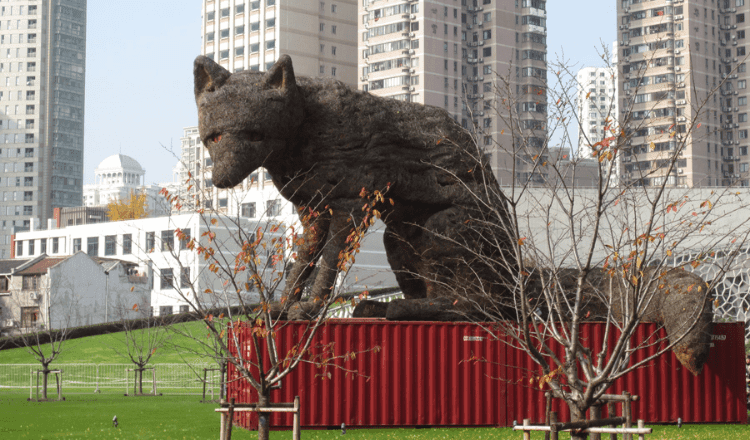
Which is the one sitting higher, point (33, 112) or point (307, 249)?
point (33, 112)

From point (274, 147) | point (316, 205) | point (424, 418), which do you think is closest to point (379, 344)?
point (424, 418)

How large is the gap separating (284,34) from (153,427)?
262 feet

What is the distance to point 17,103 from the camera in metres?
124

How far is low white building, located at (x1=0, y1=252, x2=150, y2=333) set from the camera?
5947 cm

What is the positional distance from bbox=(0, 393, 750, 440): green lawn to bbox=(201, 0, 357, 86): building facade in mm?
70661

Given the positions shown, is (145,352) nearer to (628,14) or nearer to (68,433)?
(68,433)

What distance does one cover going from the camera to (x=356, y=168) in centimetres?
1331

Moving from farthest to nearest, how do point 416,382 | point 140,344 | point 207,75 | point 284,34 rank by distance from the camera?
point 284,34 < point 140,344 < point 416,382 < point 207,75

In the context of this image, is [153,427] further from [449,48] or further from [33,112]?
[33,112]

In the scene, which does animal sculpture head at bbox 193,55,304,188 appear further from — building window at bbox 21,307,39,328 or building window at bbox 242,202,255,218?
building window at bbox 242,202,255,218

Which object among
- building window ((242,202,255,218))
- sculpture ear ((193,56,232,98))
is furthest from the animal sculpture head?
building window ((242,202,255,218))

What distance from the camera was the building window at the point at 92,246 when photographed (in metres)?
78.2

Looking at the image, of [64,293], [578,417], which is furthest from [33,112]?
[578,417]

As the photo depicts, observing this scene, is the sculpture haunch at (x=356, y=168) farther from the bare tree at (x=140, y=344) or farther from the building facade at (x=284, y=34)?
the building facade at (x=284, y=34)
